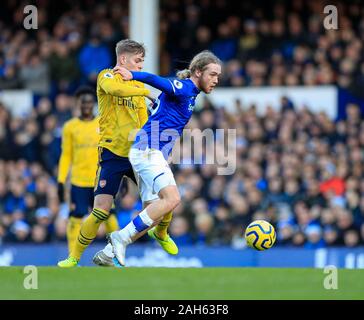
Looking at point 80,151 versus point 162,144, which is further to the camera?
point 80,151

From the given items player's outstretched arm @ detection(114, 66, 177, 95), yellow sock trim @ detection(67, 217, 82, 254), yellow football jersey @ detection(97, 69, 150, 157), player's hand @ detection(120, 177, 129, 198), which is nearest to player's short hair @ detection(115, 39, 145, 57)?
yellow football jersey @ detection(97, 69, 150, 157)

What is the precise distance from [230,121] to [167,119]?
27.6 ft

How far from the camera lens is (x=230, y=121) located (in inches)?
706

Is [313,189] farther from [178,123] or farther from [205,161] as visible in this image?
[178,123]

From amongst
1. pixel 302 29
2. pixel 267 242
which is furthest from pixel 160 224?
pixel 302 29

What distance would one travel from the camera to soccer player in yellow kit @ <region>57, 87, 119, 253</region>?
40.4 feet

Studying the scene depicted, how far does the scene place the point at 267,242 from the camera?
10.1 metres

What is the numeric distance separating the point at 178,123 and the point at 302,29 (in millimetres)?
10025

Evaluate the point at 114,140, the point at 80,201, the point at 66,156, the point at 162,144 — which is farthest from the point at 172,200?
→ the point at 66,156

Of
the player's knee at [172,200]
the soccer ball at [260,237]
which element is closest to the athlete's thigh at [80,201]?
the soccer ball at [260,237]

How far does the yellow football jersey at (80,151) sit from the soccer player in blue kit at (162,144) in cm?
274

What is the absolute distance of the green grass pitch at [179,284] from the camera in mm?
8555

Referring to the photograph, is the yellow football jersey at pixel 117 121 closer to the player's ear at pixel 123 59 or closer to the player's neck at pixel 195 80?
the player's ear at pixel 123 59

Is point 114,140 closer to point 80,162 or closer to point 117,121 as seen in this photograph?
point 117,121
